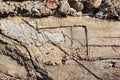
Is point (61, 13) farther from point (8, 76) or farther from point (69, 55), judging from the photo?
point (8, 76)

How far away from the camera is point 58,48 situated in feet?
7.79

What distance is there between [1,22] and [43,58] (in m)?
0.37

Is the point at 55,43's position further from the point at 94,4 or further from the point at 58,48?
the point at 94,4

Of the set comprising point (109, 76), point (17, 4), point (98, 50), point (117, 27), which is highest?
point (17, 4)

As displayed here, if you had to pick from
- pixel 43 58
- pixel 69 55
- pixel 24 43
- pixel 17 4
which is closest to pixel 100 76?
pixel 69 55

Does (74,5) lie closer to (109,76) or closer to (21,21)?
(21,21)

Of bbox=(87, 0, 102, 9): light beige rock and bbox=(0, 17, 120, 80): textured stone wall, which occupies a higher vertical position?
bbox=(87, 0, 102, 9): light beige rock

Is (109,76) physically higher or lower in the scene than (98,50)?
lower

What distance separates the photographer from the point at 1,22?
7.73 ft

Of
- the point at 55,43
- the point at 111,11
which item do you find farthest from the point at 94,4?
the point at 55,43

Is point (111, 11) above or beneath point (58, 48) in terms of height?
above

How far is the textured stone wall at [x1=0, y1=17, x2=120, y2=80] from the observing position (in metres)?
2.36

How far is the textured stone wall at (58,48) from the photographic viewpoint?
2.36 m

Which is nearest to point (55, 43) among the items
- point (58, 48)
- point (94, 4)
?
point (58, 48)
